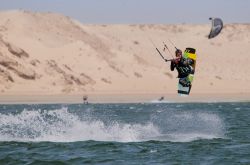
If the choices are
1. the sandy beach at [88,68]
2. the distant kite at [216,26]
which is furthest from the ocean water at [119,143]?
the sandy beach at [88,68]

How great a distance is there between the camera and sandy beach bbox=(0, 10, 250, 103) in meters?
68.7

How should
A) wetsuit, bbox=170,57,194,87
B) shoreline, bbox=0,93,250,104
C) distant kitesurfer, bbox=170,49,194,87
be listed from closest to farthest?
distant kitesurfer, bbox=170,49,194,87, wetsuit, bbox=170,57,194,87, shoreline, bbox=0,93,250,104

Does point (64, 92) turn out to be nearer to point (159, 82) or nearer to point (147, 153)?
point (159, 82)

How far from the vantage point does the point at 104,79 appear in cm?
7469

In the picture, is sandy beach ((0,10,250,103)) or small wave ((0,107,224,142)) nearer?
small wave ((0,107,224,142))

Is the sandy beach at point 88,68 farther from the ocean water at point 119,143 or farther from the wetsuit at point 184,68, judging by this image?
the wetsuit at point 184,68

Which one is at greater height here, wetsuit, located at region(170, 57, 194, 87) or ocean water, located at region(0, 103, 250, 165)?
wetsuit, located at region(170, 57, 194, 87)

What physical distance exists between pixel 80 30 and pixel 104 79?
710 inches

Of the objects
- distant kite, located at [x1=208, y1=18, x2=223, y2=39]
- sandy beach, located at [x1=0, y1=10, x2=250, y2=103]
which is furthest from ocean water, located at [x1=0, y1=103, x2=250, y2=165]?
sandy beach, located at [x1=0, y1=10, x2=250, y2=103]

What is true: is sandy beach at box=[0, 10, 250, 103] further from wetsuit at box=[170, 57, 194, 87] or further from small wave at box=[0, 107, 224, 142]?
wetsuit at box=[170, 57, 194, 87]

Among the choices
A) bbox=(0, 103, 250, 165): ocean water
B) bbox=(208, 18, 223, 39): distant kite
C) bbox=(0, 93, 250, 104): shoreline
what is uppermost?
bbox=(208, 18, 223, 39): distant kite

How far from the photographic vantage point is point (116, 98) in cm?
6688

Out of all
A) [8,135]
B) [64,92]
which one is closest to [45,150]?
[8,135]

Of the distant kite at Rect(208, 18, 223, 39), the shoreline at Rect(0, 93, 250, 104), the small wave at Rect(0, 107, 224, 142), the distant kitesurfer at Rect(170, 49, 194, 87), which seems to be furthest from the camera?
the shoreline at Rect(0, 93, 250, 104)
